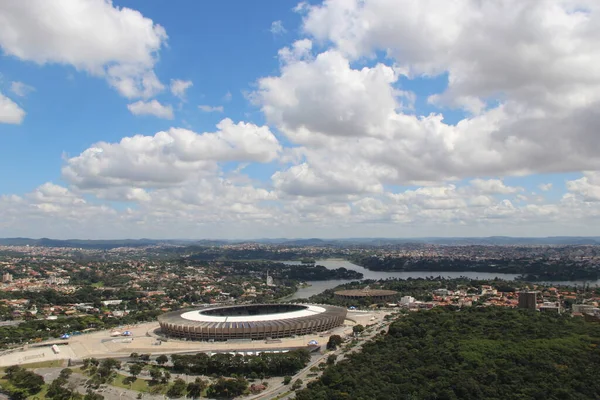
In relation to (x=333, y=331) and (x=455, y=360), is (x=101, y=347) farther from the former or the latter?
(x=455, y=360)

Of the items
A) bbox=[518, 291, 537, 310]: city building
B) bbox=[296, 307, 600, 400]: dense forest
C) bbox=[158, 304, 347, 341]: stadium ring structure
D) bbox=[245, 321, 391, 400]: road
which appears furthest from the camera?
bbox=[518, 291, 537, 310]: city building

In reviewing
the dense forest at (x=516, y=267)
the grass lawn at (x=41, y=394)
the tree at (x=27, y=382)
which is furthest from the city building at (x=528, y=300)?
the dense forest at (x=516, y=267)

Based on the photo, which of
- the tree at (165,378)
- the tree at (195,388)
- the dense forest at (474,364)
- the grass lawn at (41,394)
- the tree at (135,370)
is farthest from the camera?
the tree at (135,370)

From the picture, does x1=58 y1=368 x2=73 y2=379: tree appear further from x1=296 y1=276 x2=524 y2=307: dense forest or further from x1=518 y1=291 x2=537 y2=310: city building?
x1=518 y1=291 x2=537 y2=310: city building

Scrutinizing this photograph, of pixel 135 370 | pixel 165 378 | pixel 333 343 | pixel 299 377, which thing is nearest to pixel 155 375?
pixel 165 378

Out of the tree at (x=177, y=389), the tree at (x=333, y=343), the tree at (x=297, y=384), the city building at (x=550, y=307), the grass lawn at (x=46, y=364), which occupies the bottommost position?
the grass lawn at (x=46, y=364)

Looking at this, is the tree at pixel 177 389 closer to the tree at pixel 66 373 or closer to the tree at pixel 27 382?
the tree at pixel 66 373

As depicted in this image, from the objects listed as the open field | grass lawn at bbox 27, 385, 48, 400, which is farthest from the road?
grass lawn at bbox 27, 385, 48, 400
